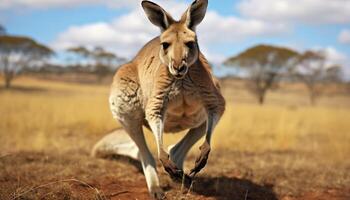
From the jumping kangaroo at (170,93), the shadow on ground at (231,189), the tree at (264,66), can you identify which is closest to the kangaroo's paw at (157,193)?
the jumping kangaroo at (170,93)

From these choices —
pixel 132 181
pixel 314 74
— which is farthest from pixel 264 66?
pixel 132 181

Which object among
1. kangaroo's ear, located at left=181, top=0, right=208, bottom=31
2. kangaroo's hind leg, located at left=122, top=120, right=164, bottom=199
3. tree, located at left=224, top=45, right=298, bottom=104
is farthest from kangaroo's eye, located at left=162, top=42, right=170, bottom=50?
tree, located at left=224, top=45, right=298, bottom=104

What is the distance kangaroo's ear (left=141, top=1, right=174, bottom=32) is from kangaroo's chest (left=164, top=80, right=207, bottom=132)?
601 millimetres

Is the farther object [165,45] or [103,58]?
[103,58]

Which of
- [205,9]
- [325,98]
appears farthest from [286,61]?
[205,9]

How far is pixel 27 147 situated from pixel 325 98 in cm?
4595

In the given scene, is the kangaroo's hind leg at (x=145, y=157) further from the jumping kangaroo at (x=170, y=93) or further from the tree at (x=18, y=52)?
the tree at (x=18, y=52)

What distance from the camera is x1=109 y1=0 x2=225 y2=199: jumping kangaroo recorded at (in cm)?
345

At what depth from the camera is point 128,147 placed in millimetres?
5883

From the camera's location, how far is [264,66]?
110 feet

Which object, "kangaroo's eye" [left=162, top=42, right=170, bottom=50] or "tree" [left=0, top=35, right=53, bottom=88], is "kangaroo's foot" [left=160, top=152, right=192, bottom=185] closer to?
"kangaroo's eye" [left=162, top=42, right=170, bottom=50]

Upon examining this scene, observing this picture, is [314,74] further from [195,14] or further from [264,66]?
[195,14]

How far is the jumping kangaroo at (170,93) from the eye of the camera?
345 centimetres

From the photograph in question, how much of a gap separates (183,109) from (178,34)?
81 cm
